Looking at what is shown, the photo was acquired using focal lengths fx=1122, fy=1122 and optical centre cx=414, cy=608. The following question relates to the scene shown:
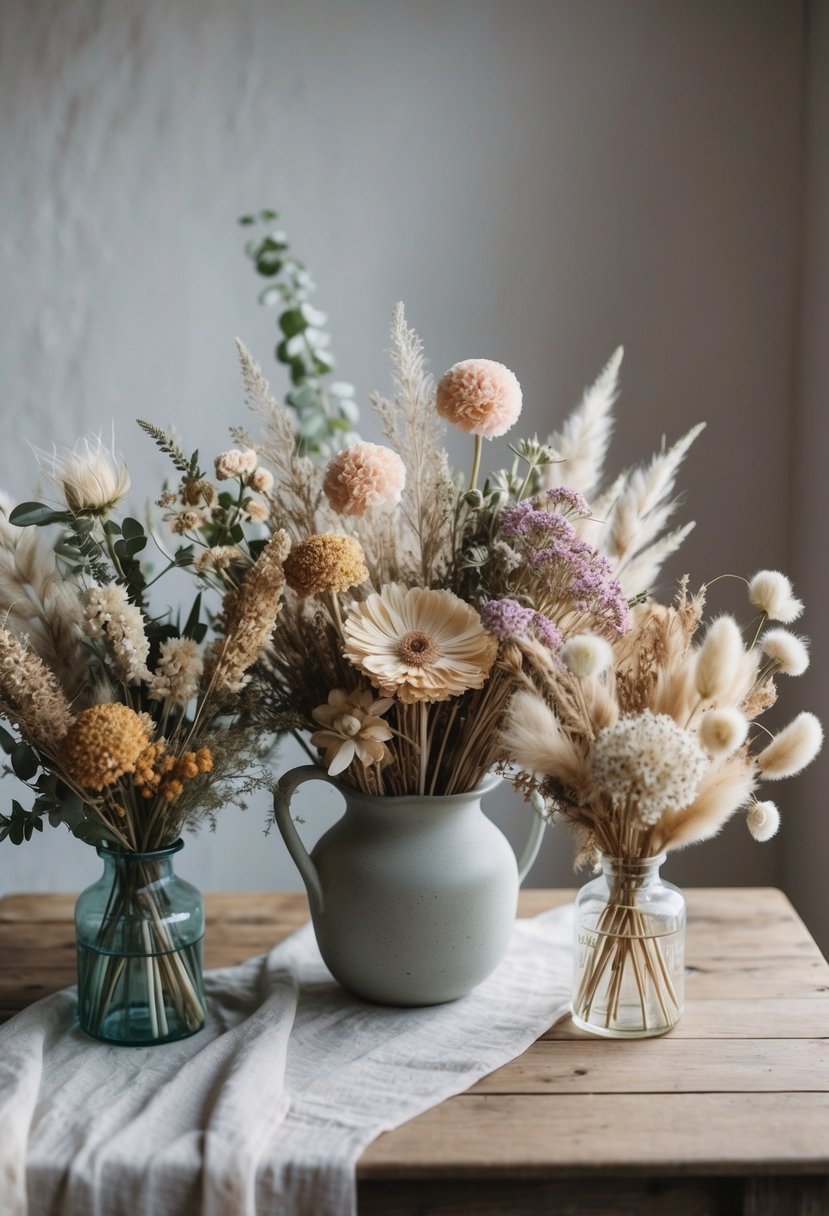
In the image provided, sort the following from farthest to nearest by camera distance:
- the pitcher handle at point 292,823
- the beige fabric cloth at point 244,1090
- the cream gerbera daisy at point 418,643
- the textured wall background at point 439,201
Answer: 1. the textured wall background at point 439,201
2. the pitcher handle at point 292,823
3. the cream gerbera daisy at point 418,643
4. the beige fabric cloth at point 244,1090

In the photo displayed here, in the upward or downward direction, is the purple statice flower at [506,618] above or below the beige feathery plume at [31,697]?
above

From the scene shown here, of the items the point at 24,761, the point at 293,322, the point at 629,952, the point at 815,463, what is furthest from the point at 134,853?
the point at 815,463

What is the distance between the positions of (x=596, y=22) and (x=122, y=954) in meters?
1.54

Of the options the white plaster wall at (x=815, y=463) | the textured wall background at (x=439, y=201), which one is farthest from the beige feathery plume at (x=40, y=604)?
the white plaster wall at (x=815, y=463)

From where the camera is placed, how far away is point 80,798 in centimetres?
98

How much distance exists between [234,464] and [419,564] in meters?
0.20

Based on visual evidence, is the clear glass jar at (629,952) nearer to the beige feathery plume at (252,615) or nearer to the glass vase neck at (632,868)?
the glass vase neck at (632,868)

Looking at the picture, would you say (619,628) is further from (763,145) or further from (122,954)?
(763,145)

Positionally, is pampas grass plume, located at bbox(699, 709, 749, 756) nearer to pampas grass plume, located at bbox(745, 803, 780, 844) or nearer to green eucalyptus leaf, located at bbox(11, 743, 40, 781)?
pampas grass plume, located at bbox(745, 803, 780, 844)

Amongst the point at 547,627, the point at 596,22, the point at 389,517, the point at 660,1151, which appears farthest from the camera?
the point at 596,22

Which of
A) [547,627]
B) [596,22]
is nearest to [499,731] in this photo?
[547,627]

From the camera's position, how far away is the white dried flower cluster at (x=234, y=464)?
100 cm

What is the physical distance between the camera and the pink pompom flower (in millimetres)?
985

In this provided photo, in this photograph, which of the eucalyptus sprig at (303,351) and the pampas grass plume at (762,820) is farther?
the eucalyptus sprig at (303,351)
